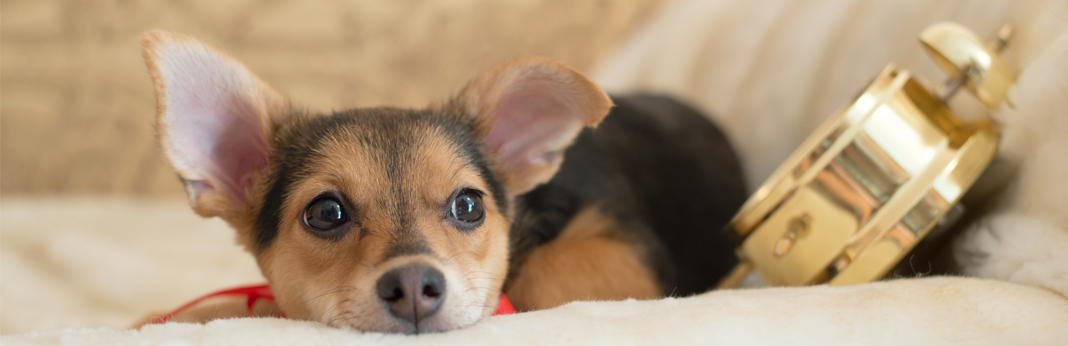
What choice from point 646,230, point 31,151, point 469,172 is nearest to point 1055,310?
point 646,230

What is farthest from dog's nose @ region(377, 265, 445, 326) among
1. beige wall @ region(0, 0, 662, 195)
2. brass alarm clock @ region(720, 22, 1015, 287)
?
beige wall @ region(0, 0, 662, 195)

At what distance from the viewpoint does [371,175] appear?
137 centimetres

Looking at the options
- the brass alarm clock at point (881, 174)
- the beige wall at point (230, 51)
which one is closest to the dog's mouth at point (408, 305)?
the brass alarm clock at point (881, 174)

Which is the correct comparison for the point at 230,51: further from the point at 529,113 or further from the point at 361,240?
the point at 361,240

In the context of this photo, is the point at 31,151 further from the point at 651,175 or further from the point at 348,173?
the point at 651,175

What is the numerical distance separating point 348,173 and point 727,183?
1433 millimetres

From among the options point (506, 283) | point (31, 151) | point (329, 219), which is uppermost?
point (329, 219)

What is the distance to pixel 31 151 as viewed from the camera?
321 centimetres

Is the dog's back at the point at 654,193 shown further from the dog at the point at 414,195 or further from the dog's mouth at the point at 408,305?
the dog's mouth at the point at 408,305

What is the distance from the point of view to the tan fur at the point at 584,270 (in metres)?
1.67

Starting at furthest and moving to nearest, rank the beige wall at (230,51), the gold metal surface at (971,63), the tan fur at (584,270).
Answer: the beige wall at (230,51)
the tan fur at (584,270)
the gold metal surface at (971,63)

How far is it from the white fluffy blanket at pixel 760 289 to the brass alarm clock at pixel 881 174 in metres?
0.11

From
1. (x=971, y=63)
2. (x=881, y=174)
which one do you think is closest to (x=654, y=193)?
(x=881, y=174)

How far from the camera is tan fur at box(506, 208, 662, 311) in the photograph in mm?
1667
